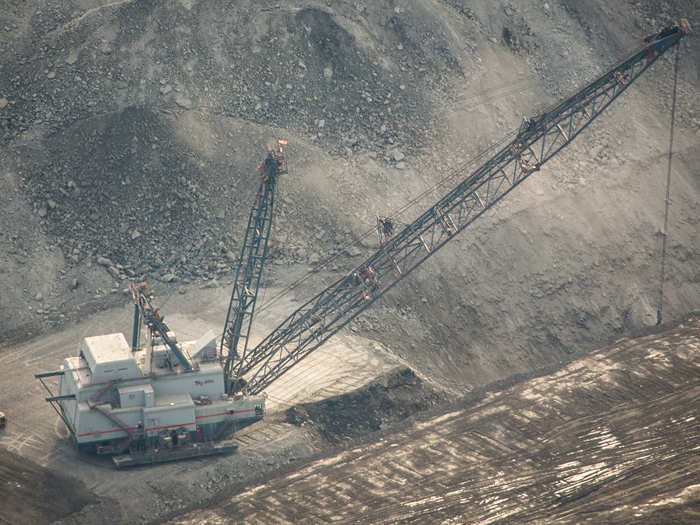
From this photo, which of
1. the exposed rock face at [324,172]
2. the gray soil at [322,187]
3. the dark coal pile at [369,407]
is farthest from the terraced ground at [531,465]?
the exposed rock face at [324,172]

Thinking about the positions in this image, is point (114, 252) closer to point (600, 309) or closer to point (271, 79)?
point (271, 79)

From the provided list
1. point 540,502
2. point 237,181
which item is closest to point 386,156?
point 237,181

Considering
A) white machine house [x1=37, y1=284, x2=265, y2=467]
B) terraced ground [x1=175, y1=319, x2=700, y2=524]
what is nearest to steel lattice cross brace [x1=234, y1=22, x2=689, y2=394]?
white machine house [x1=37, y1=284, x2=265, y2=467]

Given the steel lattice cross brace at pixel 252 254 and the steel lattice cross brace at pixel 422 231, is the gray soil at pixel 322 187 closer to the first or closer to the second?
the steel lattice cross brace at pixel 422 231

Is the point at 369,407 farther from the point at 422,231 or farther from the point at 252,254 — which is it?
the point at 252,254

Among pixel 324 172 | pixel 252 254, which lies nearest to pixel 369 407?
pixel 252 254

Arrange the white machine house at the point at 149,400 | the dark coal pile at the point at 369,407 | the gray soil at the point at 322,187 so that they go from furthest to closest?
the gray soil at the point at 322,187 < the dark coal pile at the point at 369,407 < the white machine house at the point at 149,400
